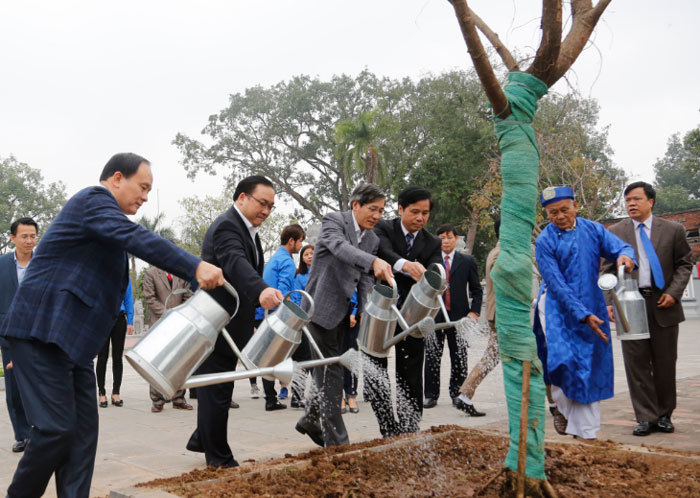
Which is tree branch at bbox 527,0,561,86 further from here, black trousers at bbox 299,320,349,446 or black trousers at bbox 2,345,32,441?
black trousers at bbox 2,345,32,441

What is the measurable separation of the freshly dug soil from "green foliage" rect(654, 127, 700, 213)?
65.6 metres

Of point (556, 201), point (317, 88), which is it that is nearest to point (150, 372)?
point (556, 201)

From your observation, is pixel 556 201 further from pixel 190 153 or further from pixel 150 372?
pixel 190 153

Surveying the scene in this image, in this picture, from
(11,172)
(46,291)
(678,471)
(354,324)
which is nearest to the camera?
(46,291)

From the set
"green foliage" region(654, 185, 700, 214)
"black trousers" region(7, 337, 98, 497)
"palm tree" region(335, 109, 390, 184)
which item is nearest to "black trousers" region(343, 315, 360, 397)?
"black trousers" region(7, 337, 98, 497)

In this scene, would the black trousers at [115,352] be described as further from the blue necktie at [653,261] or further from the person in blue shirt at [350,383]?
the blue necktie at [653,261]

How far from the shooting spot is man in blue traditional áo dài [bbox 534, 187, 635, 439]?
4.32 metres

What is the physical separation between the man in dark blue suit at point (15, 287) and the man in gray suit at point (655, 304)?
4.82 meters

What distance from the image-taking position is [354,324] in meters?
6.62

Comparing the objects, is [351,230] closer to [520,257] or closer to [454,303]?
[520,257]

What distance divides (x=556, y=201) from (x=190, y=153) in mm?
41136

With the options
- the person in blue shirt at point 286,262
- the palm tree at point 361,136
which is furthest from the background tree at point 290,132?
the person in blue shirt at point 286,262

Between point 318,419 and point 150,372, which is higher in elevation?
point 150,372

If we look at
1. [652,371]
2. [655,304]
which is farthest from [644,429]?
[655,304]
